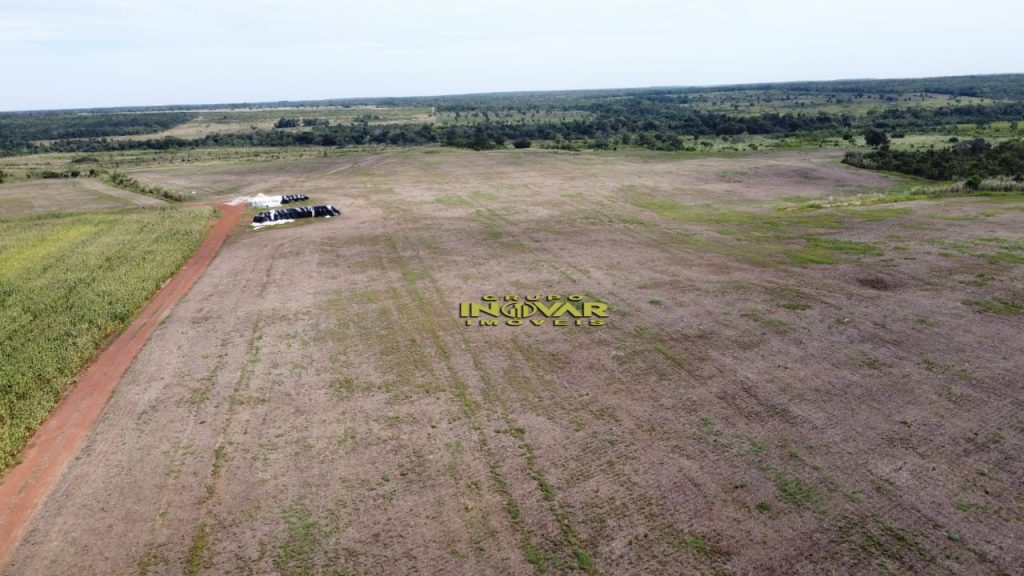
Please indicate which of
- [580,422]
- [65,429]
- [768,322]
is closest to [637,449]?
[580,422]

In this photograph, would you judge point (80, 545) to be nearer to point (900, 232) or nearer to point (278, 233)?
point (278, 233)

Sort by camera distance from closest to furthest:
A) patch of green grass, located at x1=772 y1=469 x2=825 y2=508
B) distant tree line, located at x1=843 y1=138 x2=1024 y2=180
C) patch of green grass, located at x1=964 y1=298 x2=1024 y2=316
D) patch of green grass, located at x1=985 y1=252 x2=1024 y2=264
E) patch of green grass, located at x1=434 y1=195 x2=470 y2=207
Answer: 1. patch of green grass, located at x1=772 y1=469 x2=825 y2=508
2. patch of green grass, located at x1=964 y1=298 x2=1024 y2=316
3. patch of green grass, located at x1=985 y1=252 x2=1024 y2=264
4. patch of green grass, located at x1=434 y1=195 x2=470 y2=207
5. distant tree line, located at x1=843 y1=138 x2=1024 y2=180

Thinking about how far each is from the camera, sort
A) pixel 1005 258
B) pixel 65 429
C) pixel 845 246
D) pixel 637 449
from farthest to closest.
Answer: pixel 845 246, pixel 1005 258, pixel 65 429, pixel 637 449

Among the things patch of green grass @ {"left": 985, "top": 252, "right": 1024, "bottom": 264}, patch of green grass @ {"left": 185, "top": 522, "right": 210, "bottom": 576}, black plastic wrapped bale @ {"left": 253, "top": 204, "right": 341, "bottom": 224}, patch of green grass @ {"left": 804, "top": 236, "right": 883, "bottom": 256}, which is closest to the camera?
patch of green grass @ {"left": 185, "top": 522, "right": 210, "bottom": 576}

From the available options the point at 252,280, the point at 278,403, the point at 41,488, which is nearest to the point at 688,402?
the point at 278,403

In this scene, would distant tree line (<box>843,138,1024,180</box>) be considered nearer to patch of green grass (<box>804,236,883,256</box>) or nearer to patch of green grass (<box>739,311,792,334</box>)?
patch of green grass (<box>804,236,883,256</box>)

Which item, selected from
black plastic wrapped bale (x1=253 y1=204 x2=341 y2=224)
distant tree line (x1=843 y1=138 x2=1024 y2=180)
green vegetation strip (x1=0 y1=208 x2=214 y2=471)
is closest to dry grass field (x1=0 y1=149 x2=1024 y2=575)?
green vegetation strip (x1=0 y1=208 x2=214 y2=471)

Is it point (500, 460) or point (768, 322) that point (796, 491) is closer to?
point (500, 460)
